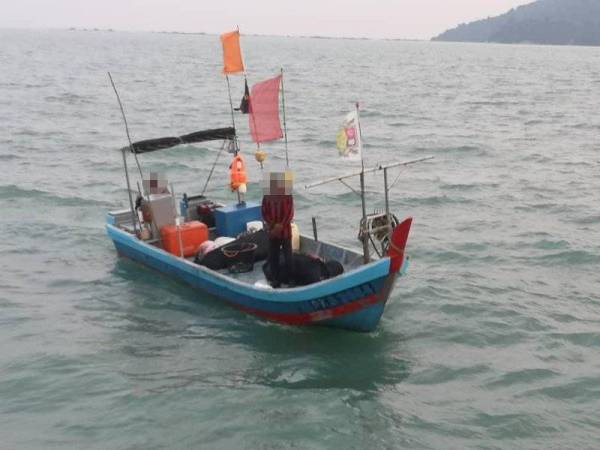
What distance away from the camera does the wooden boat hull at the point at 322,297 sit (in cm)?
923

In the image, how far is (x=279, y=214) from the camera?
9656 mm

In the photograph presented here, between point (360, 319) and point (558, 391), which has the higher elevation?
point (360, 319)

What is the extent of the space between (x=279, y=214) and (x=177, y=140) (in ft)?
11.2

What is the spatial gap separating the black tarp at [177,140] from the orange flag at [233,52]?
43.1 inches

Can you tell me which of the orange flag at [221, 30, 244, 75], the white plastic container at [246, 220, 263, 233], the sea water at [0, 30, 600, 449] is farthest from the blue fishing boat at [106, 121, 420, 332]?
the orange flag at [221, 30, 244, 75]

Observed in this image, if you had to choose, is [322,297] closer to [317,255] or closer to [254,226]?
[317,255]

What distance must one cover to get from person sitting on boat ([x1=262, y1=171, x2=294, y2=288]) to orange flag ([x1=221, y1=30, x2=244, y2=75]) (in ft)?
11.0

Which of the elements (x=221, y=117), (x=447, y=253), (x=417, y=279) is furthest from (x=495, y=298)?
(x=221, y=117)

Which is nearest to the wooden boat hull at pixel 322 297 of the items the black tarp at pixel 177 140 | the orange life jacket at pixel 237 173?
the orange life jacket at pixel 237 173

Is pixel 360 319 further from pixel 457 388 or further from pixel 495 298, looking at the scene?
pixel 495 298

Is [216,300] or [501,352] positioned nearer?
[501,352]

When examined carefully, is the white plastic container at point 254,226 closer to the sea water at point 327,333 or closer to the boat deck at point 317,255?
the boat deck at point 317,255

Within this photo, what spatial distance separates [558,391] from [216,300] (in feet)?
17.8

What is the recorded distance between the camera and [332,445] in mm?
7531
